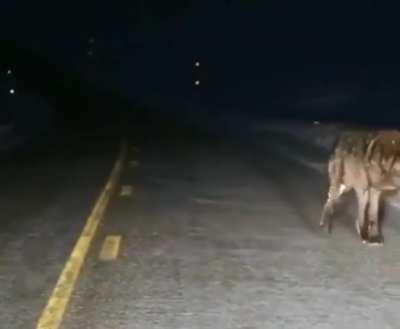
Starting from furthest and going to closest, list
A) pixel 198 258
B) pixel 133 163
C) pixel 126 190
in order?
pixel 133 163
pixel 126 190
pixel 198 258

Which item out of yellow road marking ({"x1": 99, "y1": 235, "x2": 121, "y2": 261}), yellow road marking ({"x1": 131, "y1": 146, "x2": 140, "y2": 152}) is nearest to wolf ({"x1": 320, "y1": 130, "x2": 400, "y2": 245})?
yellow road marking ({"x1": 99, "y1": 235, "x2": 121, "y2": 261})

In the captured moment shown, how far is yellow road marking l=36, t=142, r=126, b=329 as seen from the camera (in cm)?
753

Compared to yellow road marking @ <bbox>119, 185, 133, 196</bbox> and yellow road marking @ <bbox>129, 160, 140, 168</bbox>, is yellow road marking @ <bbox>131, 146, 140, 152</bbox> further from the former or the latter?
yellow road marking @ <bbox>119, 185, 133, 196</bbox>

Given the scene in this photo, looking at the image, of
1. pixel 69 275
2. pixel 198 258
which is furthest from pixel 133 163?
pixel 69 275

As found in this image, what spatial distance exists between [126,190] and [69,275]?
25.6 feet

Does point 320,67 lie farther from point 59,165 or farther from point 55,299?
point 55,299

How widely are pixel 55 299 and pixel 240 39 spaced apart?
403ft

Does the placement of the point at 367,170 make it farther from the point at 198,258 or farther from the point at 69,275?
the point at 69,275

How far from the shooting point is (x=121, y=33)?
14588 centimetres

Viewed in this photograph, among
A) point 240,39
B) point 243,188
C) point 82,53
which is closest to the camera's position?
point 243,188

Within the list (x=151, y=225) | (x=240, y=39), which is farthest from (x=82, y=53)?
(x=151, y=225)

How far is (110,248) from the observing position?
35.8 feet

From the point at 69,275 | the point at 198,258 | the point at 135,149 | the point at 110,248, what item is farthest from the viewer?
the point at 135,149

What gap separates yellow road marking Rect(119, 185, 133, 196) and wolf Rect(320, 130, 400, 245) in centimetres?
519
